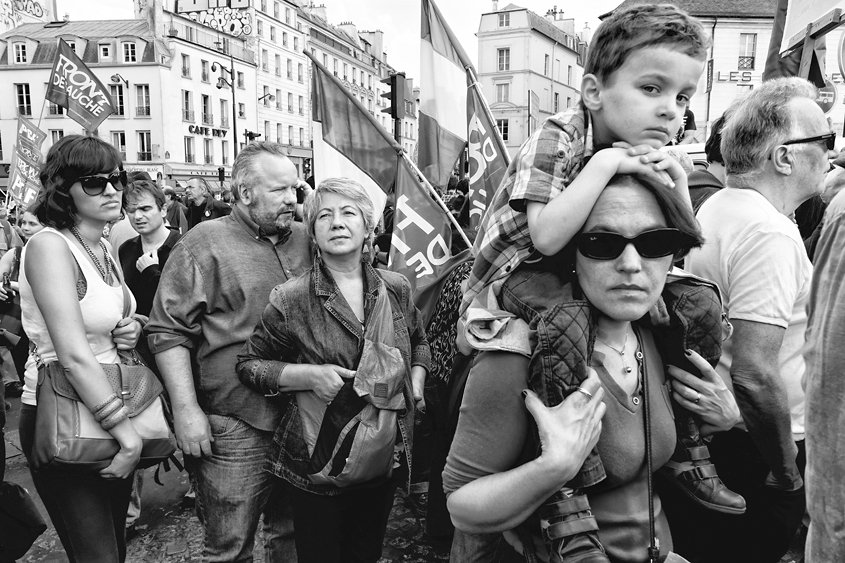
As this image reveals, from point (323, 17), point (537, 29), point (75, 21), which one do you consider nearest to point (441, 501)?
point (537, 29)

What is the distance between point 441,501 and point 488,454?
5.94 feet

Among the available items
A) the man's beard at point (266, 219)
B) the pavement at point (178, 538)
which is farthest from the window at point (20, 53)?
the man's beard at point (266, 219)

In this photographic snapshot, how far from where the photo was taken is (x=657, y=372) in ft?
5.29

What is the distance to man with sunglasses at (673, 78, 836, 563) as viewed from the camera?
84.0 inches

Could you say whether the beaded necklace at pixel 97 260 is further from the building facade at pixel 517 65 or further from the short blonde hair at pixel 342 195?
the building facade at pixel 517 65

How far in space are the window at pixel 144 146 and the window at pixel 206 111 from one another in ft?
17.8

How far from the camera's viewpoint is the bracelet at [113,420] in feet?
8.07

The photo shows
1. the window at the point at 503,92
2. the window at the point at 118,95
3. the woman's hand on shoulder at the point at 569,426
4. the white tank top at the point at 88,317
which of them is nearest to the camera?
the woman's hand on shoulder at the point at 569,426

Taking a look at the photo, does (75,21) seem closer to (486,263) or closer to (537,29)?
(537,29)

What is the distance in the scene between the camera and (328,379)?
8.09 feet

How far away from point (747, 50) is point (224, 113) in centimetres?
4163

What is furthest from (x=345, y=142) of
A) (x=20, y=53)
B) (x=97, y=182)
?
(x=20, y=53)

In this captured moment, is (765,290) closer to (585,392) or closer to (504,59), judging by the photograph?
(585,392)

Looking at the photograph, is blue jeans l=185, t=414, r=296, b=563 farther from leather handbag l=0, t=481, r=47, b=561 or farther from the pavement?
the pavement
